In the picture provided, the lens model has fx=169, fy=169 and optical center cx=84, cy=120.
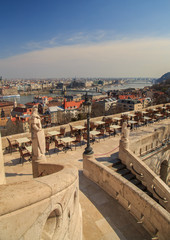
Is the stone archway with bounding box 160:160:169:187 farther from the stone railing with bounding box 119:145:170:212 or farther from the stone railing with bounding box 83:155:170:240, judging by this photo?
the stone railing with bounding box 83:155:170:240

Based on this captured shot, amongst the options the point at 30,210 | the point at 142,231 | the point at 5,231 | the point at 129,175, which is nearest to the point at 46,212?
the point at 30,210

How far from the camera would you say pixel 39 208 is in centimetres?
186

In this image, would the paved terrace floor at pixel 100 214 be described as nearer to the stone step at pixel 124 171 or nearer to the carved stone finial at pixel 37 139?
the stone step at pixel 124 171

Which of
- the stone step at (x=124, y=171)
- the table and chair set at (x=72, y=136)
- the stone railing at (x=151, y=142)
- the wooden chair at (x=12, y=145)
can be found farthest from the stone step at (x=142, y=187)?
the wooden chair at (x=12, y=145)

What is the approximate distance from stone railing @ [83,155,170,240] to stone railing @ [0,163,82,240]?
2.35m

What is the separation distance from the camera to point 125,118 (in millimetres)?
13094

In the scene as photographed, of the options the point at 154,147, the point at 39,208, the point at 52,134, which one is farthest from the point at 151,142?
A: the point at 39,208

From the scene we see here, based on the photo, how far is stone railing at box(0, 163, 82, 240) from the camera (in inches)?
64.1

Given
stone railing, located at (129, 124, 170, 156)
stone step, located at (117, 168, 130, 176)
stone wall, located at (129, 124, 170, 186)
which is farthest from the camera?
stone wall, located at (129, 124, 170, 186)

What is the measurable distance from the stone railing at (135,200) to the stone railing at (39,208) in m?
2.35

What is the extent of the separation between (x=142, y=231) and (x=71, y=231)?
2.49m

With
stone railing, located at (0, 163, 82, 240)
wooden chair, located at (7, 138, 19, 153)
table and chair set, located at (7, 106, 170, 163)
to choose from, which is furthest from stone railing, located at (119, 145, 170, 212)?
wooden chair, located at (7, 138, 19, 153)

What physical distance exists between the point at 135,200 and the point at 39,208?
3404 millimetres

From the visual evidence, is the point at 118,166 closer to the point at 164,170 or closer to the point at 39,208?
the point at 39,208
